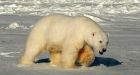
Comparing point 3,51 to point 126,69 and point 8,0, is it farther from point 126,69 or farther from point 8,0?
point 8,0

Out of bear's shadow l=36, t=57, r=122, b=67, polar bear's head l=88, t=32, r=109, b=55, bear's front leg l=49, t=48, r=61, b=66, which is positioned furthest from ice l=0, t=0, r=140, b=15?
polar bear's head l=88, t=32, r=109, b=55

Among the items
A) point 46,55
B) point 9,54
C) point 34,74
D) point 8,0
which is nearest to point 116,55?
point 46,55

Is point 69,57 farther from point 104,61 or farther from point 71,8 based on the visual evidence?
point 71,8

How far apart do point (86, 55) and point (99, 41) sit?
0.49 m

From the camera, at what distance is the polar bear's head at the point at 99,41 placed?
9.08 metres

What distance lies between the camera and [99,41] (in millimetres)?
9141

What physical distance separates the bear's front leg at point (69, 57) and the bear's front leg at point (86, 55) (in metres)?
0.20

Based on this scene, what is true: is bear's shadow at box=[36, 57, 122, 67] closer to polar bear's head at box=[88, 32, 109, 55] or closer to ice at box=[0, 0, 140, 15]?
polar bear's head at box=[88, 32, 109, 55]

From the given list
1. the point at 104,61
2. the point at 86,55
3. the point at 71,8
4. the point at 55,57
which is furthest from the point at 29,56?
the point at 71,8

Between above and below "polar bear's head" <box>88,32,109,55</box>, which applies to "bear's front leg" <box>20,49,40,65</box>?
below

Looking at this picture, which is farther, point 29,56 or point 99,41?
point 29,56

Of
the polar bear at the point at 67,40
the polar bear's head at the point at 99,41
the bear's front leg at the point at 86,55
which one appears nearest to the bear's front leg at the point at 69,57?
the polar bear at the point at 67,40

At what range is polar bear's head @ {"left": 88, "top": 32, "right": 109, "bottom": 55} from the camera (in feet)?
29.8

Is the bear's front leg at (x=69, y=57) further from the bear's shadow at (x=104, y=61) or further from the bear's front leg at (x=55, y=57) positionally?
the bear's shadow at (x=104, y=61)
